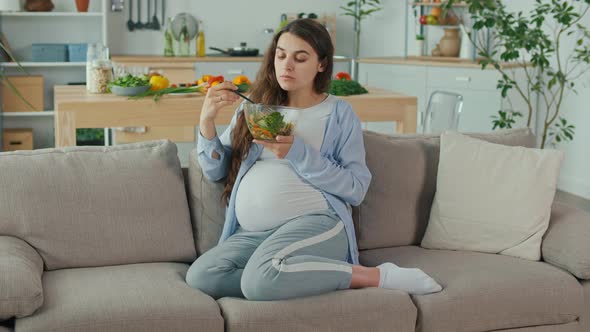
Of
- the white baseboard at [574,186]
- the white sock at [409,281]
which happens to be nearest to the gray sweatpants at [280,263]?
the white sock at [409,281]

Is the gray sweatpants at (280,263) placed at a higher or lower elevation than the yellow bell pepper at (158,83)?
lower

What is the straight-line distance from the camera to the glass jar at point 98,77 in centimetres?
423

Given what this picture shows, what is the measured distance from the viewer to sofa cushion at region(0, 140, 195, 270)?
2553 mm

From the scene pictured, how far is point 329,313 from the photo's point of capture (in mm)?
2291

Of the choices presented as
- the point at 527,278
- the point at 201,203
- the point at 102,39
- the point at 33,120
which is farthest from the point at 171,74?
the point at 527,278

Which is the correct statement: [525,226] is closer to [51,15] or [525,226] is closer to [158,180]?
[158,180]

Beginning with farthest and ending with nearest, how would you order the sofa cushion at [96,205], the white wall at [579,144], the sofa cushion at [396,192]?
the white wall at [579,144], the sofa cushion at [396,192], the sofa cushion at [96,205]

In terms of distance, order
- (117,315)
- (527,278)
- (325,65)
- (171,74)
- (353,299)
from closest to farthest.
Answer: (117,315) → (353,299) → (527,278) → (325,65) → (171,74)

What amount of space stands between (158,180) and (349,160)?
0.64 m

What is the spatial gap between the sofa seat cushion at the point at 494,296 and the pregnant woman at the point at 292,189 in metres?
0.09

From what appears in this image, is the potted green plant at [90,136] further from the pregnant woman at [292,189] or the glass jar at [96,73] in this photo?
the pregnant woman at [292,189]

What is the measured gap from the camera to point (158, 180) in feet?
8.92

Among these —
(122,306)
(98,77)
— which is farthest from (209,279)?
(98,77)

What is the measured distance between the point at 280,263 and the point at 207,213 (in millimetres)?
523
